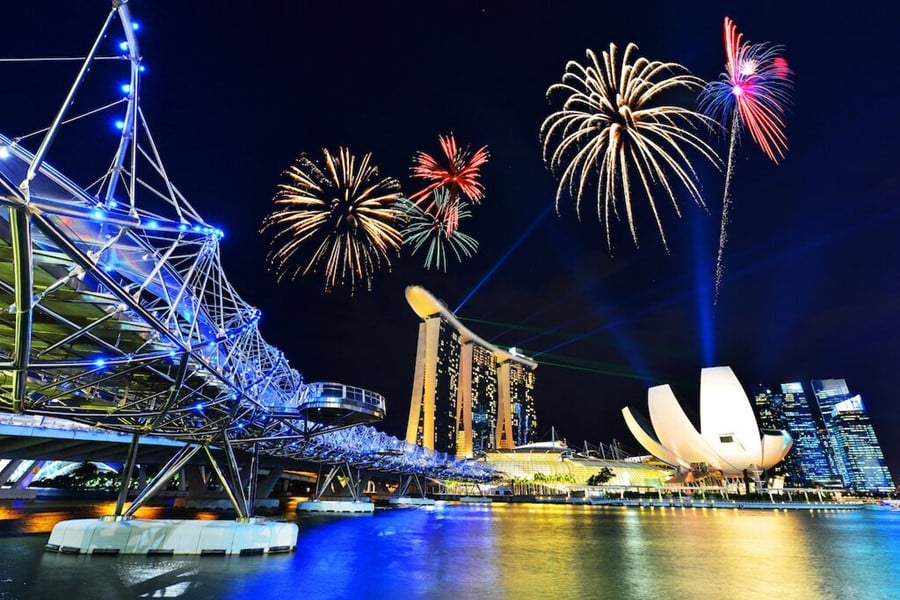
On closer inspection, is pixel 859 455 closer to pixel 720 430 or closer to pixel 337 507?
pixel 720 430

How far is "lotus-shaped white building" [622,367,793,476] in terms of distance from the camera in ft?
314

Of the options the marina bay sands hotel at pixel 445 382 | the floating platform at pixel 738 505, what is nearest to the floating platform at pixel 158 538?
the floating platform at pixel 738 505

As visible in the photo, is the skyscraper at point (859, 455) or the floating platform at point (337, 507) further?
the skyscraper at point (859, 455)

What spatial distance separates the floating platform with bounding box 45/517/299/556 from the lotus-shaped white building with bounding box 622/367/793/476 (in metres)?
97.6

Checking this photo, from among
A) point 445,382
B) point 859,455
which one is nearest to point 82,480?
point 445,382

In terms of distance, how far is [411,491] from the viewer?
381ft

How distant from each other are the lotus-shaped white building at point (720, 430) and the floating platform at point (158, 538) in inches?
3841

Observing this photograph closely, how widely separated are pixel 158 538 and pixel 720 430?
102502 mm

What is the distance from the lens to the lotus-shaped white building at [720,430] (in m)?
95.7

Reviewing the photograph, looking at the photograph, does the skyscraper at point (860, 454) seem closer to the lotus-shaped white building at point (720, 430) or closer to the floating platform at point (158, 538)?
the lotus-shaped white building at point (720, 430)

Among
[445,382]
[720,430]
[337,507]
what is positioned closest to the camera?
[337,507]

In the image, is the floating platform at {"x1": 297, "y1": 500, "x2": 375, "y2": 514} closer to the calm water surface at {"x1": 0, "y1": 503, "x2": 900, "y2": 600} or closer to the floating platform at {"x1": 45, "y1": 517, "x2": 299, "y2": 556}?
the calm water surface at {"x1": 0, "y1": 503, "x2": 900, "y2": 600}

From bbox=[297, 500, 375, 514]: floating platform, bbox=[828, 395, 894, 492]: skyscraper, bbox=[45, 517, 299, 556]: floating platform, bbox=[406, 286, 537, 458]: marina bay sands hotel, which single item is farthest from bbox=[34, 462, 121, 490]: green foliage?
bbox=[828, 395, 894, 492]: skyscraper

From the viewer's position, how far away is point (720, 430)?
96438 millimetres
